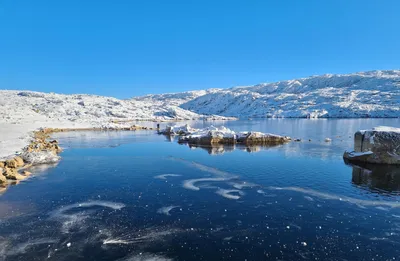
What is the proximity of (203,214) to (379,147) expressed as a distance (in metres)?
26.1

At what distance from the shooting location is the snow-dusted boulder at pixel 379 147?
100 ft

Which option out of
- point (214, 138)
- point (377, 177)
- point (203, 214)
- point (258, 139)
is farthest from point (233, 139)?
point (203, 214)

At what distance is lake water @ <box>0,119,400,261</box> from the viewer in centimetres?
1238

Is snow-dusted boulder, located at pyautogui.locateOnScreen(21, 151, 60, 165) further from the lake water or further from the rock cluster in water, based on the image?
the rock cluster in water

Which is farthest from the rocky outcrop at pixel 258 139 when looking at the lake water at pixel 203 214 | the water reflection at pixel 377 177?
the lake water at pixel 203 214

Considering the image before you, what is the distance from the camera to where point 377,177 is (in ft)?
83.5

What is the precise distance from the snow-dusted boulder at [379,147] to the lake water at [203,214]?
96.1 inches

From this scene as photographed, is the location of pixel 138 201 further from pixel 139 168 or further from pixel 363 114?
pixel 363 114

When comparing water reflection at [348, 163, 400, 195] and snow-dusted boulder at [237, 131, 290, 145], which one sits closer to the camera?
water reflection at [348, 163, 400, 195]

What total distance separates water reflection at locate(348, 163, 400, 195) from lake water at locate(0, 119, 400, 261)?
98mm

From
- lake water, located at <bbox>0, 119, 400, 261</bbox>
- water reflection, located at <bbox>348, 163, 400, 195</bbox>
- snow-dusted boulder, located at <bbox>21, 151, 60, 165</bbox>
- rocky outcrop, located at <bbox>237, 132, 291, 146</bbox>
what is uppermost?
rocky outcrop, located at <bbox>237, 132, 291, 146</bbox>

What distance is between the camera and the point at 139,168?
2934 cm

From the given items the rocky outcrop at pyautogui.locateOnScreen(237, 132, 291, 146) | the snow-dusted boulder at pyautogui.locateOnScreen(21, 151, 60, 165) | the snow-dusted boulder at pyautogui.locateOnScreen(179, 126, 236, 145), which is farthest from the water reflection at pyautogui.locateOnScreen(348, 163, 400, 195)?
the snow-dusted boulder at pyautogui.locateOnScreen(21, 151, 60, 165)

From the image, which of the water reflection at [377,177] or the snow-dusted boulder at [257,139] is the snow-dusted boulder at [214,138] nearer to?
the snow-dusted boulder at [257,139]
